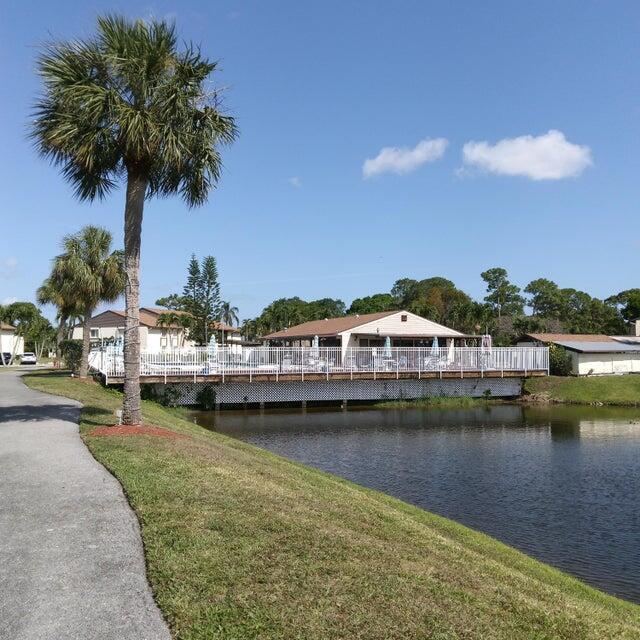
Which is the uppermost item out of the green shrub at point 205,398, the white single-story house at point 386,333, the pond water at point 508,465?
the white single-story house at point 386,333

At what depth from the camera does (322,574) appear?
20.0ft

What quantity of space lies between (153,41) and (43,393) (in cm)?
1631

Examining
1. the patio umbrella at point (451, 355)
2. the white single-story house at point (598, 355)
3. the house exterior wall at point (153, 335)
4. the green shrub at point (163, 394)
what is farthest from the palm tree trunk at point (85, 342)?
the white single-story house at point (598, 355)

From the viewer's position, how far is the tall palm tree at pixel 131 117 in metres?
13.6

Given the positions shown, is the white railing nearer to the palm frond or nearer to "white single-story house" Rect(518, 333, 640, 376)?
"white single-story house" Rect(518, 333, 640, 376)

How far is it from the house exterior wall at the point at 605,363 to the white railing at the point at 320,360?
3141 mm

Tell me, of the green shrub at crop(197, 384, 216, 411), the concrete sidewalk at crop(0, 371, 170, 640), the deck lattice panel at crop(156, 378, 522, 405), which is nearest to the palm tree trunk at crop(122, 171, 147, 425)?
the concrete sidewalk at crop(0, 371, 170, 640)

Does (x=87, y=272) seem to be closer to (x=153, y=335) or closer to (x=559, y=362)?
(x=153, y=335)

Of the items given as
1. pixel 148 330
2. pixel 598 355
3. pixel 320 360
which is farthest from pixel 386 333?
pixel 148 330

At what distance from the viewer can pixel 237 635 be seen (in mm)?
4824

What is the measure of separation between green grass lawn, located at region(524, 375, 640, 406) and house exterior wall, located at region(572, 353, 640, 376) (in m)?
1.72

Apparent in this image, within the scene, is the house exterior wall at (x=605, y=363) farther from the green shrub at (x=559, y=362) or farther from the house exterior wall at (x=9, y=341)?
the house exterior wall at (x=9, y=341)

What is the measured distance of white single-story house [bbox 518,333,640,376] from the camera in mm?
45969

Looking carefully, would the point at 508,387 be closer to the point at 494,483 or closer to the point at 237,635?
the point at 494,483
